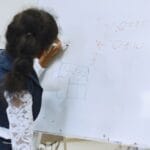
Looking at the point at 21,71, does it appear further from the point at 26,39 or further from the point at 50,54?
the point at 50,54

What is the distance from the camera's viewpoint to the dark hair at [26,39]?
1.33m

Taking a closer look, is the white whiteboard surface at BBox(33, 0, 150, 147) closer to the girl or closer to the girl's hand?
the girl's hand

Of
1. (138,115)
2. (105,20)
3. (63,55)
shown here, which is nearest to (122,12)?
(105,20)

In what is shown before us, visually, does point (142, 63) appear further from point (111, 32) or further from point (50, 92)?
point (50, 92)

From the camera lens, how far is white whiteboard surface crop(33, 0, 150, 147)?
1.53 meters

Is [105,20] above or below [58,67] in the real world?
above

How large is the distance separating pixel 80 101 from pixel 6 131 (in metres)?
0.40

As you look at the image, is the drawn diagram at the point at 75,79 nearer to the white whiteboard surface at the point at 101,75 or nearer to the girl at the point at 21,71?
the white whiteboard surface at the point at 101,75

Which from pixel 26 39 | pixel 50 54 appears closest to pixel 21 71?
pixel 26 39

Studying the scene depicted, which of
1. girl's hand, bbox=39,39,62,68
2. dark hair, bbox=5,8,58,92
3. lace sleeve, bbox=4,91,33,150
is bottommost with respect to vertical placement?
lace sleeve, bbox=4,91,33,150

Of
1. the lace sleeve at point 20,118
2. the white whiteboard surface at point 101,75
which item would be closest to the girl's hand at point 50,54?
the white whiteboard surface at point 101,75

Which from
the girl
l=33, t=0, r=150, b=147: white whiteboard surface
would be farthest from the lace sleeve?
l=33, t=0, r=150, b=147: white whiteboard surface

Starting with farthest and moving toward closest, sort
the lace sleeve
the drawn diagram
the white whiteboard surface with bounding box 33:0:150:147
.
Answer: the drawn diagram
the white whiteboard surface with bounding box 33:0:150:147
the lace sleeve

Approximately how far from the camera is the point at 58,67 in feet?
5.78
